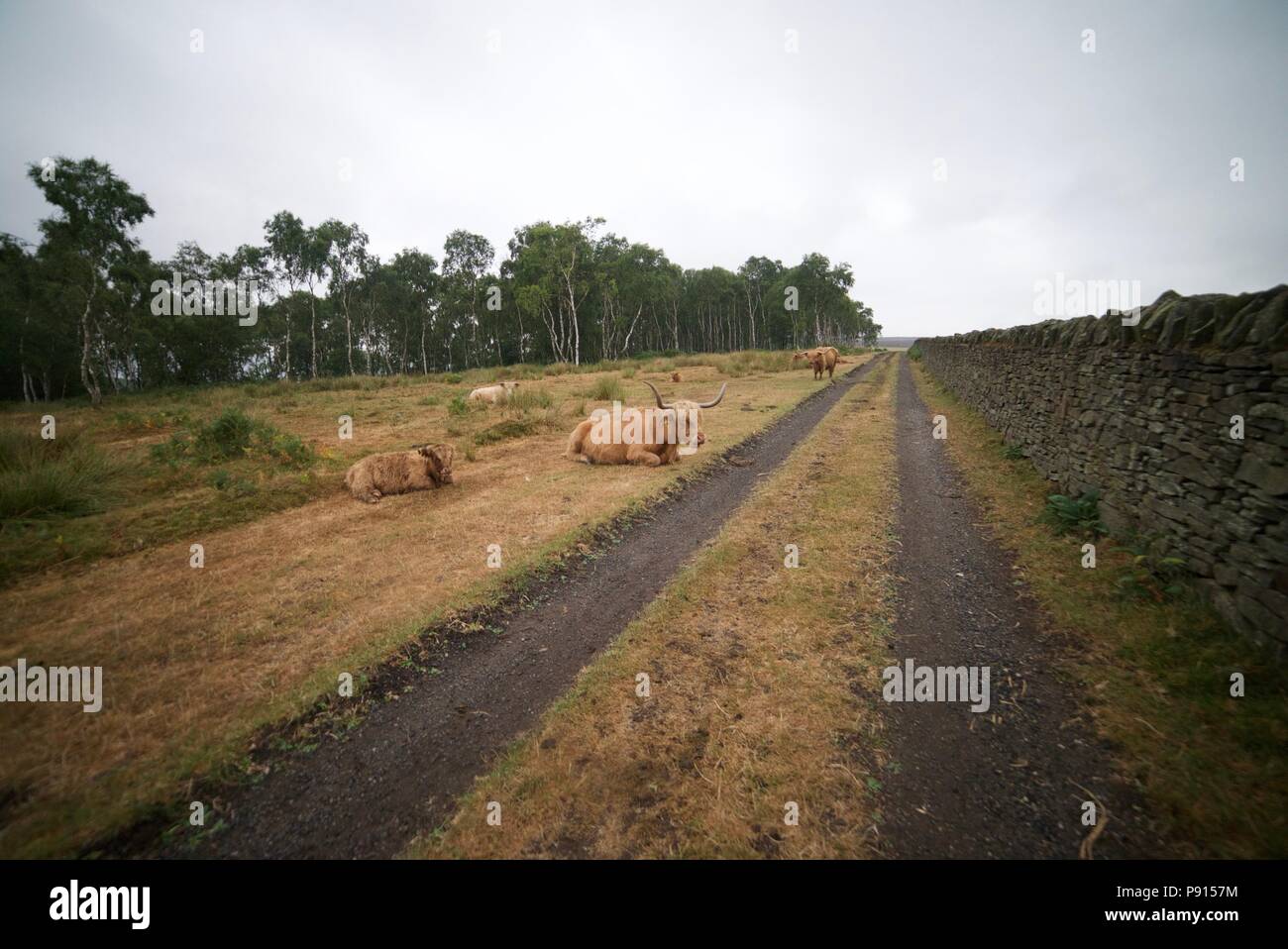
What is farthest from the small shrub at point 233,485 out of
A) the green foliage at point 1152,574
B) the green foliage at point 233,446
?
the green foliage at point 1152,574

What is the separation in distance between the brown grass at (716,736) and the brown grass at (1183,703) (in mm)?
1509

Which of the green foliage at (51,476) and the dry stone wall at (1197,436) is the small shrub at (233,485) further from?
the dry stone wall at (1197,436)

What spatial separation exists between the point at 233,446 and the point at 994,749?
43.5 ft

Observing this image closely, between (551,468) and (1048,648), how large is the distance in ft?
27.2

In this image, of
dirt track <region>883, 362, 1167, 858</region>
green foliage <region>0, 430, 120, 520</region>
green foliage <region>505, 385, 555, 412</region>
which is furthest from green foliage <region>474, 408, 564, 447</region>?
dirt track <region>883, 362, 1167, 858</region>

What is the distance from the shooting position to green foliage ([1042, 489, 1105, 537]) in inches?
240

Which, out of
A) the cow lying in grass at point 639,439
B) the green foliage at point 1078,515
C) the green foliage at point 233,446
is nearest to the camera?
the green foliage at point 1078,515

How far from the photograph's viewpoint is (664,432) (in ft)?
33.2

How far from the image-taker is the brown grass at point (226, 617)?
2.78 metres

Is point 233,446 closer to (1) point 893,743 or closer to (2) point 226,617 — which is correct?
(2) point 226,617

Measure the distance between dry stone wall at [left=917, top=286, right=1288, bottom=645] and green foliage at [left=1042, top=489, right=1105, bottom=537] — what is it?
0.15 meters

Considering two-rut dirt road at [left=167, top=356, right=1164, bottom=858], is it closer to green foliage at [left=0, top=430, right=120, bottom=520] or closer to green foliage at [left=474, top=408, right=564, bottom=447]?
green foliage at [left=0, top=430, right=120, bottom=520]
